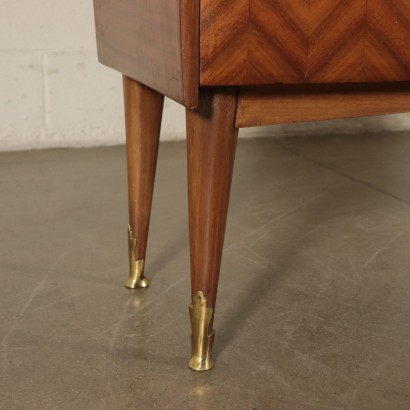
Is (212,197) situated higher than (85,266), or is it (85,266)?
(212,197)

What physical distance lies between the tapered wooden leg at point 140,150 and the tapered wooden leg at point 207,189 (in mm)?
345

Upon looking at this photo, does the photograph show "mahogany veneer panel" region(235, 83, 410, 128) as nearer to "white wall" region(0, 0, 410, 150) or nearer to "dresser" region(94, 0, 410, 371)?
"dresser" region(94, 0, 410, 371)

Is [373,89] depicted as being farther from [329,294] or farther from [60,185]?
[60,185]

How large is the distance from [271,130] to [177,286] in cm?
168

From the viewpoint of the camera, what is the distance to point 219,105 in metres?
1.08

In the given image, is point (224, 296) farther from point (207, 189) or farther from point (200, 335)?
point (207, 189)

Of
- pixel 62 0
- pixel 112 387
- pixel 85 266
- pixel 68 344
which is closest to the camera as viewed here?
pixel 112 387

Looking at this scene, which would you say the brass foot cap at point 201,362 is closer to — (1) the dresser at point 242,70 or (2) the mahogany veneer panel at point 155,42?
(1) the dresser at point 242,70

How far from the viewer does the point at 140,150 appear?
147 centimetres

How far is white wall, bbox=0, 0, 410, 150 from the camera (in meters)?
2.79

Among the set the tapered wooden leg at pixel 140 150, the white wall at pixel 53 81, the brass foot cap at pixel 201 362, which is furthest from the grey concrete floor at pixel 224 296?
the white wall at pixel 53 81

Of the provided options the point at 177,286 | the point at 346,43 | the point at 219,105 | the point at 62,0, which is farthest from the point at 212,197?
the point at 62,0

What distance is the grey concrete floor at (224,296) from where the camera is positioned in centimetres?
116

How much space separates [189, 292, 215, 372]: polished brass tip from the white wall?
1.80 metres
